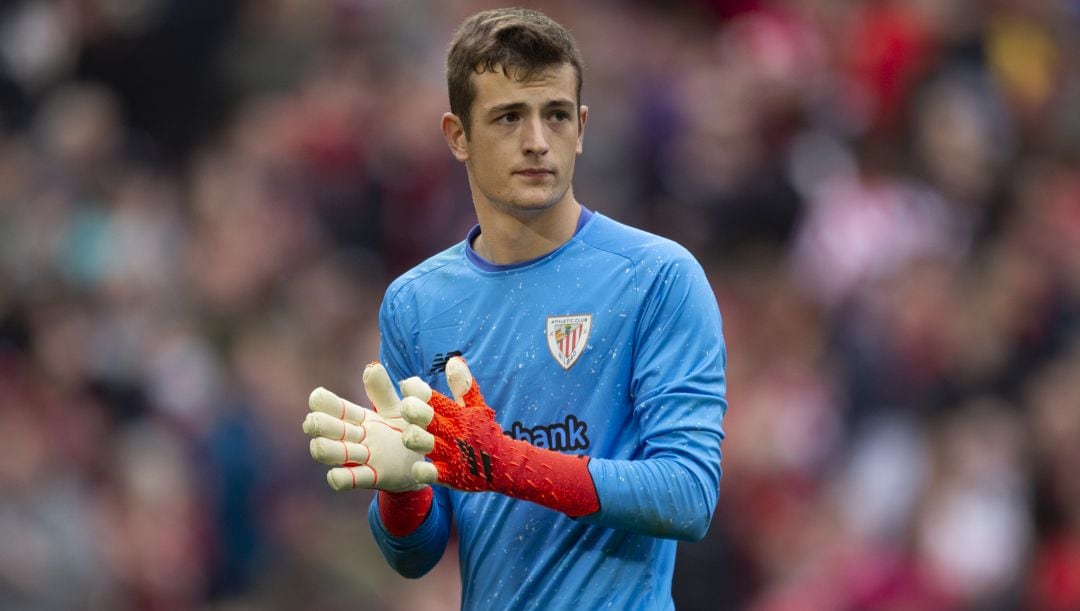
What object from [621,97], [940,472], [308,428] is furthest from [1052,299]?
[308,428]

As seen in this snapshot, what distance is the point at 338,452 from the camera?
3.79 metres

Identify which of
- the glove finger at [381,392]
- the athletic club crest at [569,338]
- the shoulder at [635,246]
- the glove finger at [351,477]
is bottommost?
the glove finger at [351,477]

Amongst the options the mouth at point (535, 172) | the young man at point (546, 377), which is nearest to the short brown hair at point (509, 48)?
the young man at point (546, 377)

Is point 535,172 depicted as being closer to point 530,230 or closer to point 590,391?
point 530,230

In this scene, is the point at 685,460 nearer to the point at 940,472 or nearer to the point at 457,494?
the point at 457,494

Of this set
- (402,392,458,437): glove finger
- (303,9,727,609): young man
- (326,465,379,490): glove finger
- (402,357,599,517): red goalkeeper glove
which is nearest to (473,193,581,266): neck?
(303,9,727,609): young man

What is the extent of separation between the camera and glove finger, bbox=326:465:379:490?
3773 mm

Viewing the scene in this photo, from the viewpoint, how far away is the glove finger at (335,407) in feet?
12.6

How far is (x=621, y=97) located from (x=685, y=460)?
7.20 metres

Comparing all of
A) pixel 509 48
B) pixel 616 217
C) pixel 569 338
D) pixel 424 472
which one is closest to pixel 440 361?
pixel 569 338

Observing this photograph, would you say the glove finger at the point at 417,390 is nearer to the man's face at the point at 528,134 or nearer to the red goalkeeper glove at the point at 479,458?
the red goalkeeper glove at the point at 479,458

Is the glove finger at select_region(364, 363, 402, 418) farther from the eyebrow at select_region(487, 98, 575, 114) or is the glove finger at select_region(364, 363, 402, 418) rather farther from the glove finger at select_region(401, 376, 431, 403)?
the eyebrow at select_region(487, 98, 575, 114)

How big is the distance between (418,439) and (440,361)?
2.19 feet

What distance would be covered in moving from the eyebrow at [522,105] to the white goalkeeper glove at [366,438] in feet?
2.45
